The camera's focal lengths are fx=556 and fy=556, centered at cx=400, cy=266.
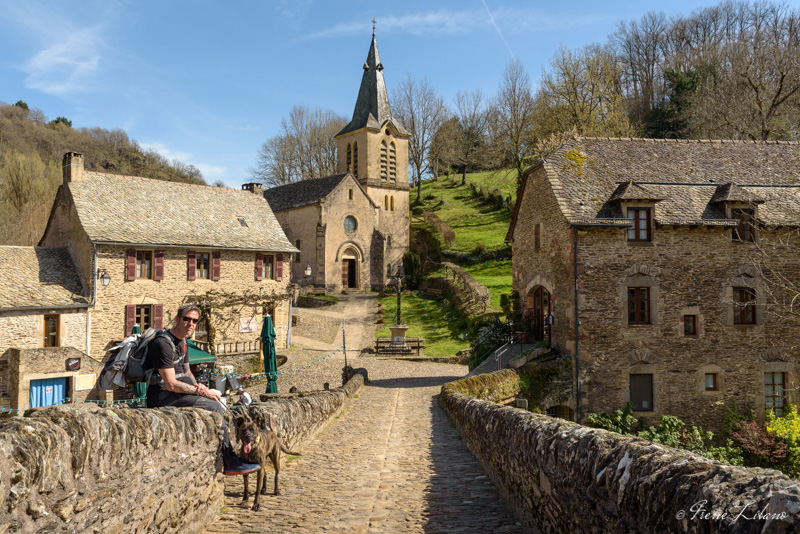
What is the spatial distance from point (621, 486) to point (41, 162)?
52565mm

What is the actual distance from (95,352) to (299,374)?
879 centimetres

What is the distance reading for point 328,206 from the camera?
42.6 metres

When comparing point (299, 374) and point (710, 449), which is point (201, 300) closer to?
point (299, 374)

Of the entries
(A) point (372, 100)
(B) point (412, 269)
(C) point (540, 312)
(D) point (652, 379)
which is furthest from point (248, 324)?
(A) point (372, 100)

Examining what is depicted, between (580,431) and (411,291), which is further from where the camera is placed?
(411,291)

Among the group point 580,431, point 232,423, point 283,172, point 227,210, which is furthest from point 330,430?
point 283,172

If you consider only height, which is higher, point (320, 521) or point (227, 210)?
point (227, 210)

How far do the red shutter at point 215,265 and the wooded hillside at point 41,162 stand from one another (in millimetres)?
21161

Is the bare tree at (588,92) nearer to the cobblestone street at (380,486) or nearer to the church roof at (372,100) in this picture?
the church roof at (372,100)

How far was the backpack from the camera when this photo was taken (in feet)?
17.4

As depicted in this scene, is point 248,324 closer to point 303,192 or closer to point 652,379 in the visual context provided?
point 303,192

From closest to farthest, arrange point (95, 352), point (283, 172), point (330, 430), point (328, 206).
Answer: point (330, 430)
point (95, 352)
point (328, 206)
point (283, 172)

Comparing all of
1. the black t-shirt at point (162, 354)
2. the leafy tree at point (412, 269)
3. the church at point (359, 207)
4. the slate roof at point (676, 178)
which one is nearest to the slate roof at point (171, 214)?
the church at point (359, 207)

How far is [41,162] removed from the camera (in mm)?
45344
